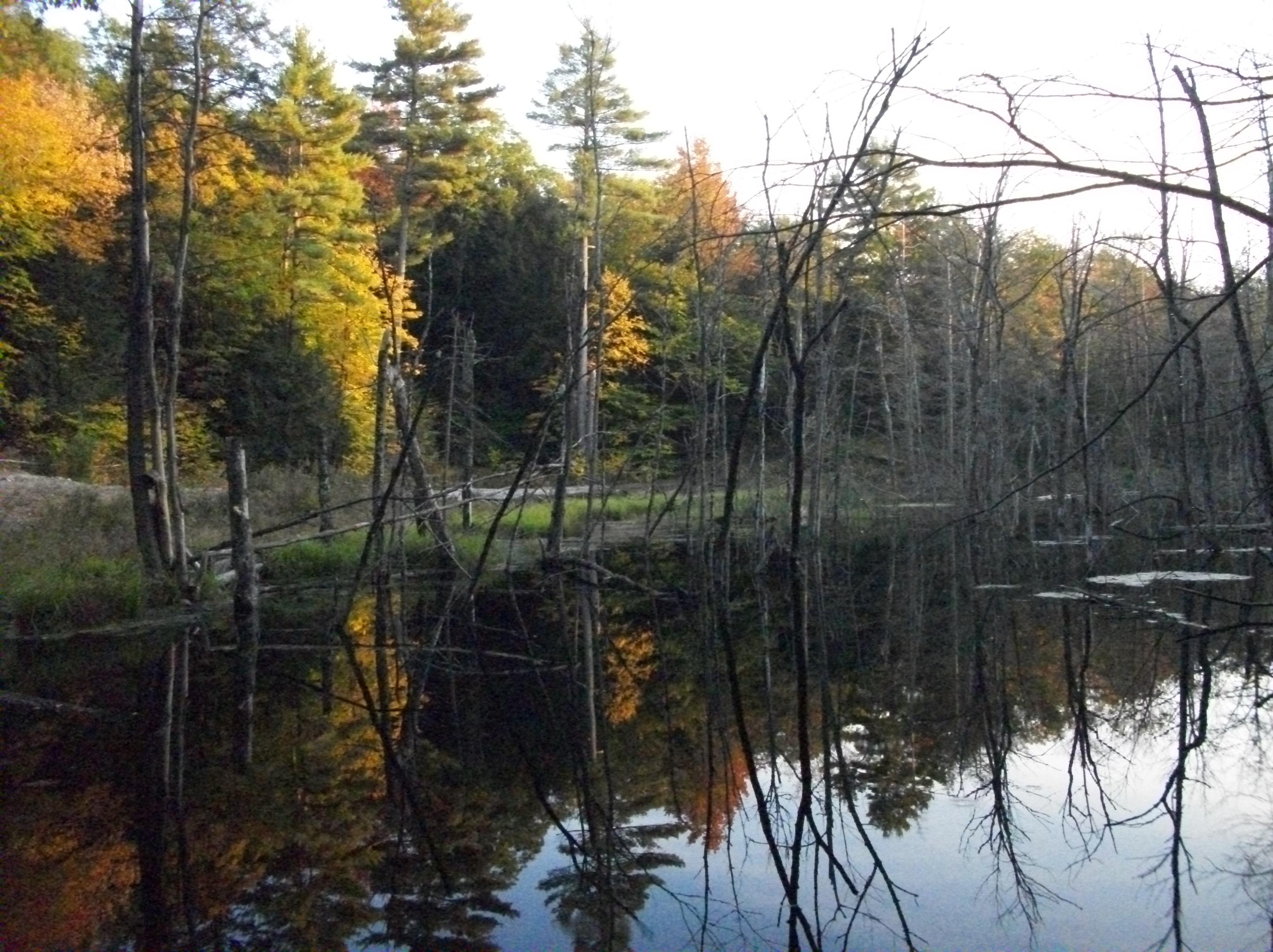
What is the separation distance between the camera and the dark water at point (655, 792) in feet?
13.6

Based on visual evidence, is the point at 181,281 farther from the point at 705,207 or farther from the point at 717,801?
the point at 717,801

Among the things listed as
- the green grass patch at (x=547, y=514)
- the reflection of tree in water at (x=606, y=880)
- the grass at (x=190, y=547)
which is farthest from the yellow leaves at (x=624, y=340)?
the reflection of tree in water at (x=606, y=880)

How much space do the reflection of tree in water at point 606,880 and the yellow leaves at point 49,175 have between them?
2128 centimetres

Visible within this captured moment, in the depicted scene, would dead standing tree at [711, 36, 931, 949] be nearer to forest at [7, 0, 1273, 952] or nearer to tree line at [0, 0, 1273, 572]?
forest at [7, 0, 1273, 952]

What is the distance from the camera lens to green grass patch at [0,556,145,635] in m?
11.2

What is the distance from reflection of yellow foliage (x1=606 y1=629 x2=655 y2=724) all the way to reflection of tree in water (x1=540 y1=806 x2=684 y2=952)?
87.5 inches

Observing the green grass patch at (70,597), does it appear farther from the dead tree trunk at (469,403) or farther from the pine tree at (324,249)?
the pine tree at (324,249)

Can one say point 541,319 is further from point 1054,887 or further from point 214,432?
point 1054,887

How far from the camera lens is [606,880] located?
4.54m

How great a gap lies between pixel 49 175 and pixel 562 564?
15.3 metres

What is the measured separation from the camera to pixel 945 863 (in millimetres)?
4652

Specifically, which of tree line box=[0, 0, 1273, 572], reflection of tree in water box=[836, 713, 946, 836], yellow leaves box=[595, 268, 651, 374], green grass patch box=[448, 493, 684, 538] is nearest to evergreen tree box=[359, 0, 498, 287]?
tree line box=[0, 0, 1273, 572]

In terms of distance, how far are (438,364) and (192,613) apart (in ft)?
13.1

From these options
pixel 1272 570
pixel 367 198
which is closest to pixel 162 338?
pixel 367 198
